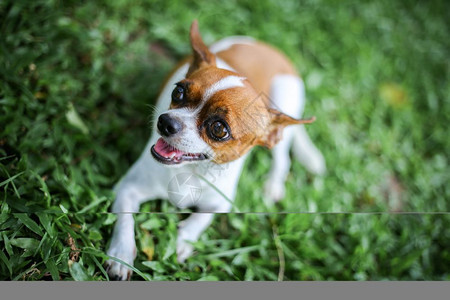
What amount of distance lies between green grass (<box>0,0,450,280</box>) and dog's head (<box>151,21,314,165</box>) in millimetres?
654

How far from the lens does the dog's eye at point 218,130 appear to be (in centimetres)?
204

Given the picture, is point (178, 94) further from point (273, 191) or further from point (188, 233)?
point (273, 191)

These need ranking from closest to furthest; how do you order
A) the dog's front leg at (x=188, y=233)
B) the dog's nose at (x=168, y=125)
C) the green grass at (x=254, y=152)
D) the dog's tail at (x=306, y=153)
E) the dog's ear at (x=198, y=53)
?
the dog's nose at (x=168, y=125) → the dog's ear at (x=198, y=53) → the green grass at (x=254, y=152) → the dog's front leg at (x=188, y=233) → the dog's tail at (x=306, y=153)

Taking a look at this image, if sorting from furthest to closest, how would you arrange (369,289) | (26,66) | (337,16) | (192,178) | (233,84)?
(337,16), (26,66), (369,289), (192,178), (233,84)

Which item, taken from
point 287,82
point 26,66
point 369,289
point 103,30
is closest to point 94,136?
point 26,66

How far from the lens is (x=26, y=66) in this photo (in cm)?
306

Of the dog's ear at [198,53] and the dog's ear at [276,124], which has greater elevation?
the dog's ear at [198,53]

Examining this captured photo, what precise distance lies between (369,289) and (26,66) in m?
2.69

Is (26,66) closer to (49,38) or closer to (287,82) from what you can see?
(49,38)

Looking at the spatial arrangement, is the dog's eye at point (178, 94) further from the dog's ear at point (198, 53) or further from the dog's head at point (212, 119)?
the dog's ear at point (198, 53)

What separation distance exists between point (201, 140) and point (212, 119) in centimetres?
11

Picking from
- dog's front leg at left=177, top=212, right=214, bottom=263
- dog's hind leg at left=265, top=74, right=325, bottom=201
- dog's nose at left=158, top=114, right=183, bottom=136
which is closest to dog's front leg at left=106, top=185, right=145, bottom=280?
dog's front leg at left=177, top=212, right=214, bottom=263

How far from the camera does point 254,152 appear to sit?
145 inches

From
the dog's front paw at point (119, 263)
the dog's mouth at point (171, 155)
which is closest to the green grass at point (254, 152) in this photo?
the dog's front paw at point (119, 263)
